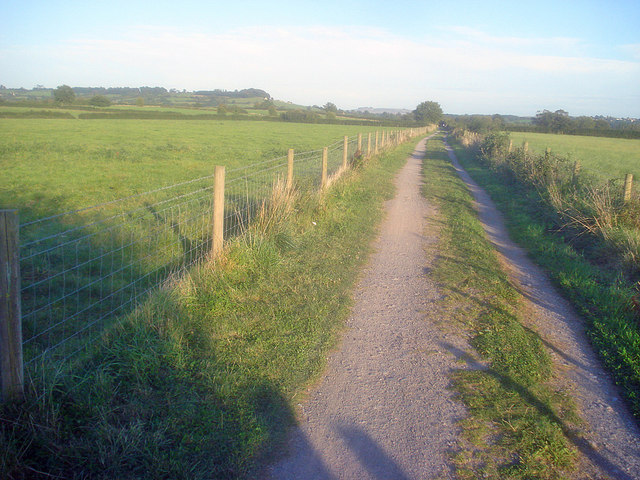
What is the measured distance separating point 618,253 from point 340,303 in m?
4.85

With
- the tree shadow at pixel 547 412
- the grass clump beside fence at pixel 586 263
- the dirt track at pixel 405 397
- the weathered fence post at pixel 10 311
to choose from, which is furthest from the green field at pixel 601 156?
the weathered fence post at pixel 10 311

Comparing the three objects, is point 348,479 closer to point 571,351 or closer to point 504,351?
point 504,351

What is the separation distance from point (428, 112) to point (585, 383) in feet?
339

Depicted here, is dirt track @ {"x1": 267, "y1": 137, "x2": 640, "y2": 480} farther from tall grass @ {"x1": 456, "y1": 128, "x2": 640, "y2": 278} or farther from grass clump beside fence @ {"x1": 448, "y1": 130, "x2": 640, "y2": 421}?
tall grass @ {"x1": 456, "y1": 128, "x2": 640, "y2": 278}

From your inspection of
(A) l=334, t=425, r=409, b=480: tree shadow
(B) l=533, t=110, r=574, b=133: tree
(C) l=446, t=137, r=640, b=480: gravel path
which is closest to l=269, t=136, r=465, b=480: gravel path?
(A) l=334, t=425, r=409, b=480: tree shadow

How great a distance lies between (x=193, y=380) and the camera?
3541 millimetres

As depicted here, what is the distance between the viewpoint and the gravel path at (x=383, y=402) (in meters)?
2.98

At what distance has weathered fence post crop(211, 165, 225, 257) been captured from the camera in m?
5.49

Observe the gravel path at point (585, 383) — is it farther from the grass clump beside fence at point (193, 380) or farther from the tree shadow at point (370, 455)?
the grass clump beside fence at point (193, 380)

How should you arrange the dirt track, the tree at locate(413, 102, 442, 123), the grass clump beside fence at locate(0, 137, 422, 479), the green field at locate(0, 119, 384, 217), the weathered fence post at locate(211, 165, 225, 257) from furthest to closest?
1. the tree at locate(413, 102, 442, 123)
2. the green field at locate(0, 119, 384, 217)
3. the weathered fence post at locate(211, 165, 225, 257)
4. the dirt track
5. the grass clump beside fence at locate(0, 137, 422, 479)

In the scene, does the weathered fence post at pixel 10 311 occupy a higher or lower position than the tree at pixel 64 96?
lower

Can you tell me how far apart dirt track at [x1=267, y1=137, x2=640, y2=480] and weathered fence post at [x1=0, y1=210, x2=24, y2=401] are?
1659 mm

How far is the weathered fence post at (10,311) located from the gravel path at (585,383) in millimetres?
3575

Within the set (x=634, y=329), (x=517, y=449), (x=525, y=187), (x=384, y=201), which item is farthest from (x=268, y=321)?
(x=525, y=187)
